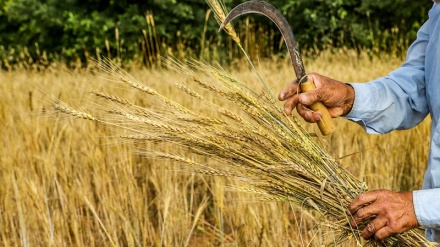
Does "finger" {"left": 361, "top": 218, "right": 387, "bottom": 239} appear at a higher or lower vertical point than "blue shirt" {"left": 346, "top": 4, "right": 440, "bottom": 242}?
lower

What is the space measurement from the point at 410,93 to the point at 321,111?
31cm

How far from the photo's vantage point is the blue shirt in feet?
4.65

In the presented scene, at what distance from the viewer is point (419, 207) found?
47.4 inches

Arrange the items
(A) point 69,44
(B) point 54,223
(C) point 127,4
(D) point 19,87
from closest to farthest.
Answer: (B) point 54,223 → (D) point 19,87 → (C) point 127,4 → (A) point 69,44

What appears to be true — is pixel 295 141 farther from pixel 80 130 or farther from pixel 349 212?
pixel 80 130

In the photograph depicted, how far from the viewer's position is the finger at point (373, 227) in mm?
1207

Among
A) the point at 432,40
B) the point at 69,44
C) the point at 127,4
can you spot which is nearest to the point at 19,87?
the point at 432,40

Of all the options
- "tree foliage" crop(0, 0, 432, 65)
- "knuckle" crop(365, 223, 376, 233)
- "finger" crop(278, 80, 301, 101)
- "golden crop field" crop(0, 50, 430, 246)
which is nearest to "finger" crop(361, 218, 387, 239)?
"knuckle" crop(365, 223, 376, 233)

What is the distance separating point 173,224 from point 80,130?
1.34m

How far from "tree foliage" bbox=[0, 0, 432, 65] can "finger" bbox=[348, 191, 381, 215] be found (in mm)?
10083

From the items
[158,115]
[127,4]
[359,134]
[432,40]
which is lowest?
[359,134]

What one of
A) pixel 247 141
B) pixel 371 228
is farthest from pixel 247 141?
pixel 371 228

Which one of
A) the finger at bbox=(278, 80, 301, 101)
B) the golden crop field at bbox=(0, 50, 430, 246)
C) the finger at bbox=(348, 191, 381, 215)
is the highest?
the finger at bbox=(278, 80, 301, 101)

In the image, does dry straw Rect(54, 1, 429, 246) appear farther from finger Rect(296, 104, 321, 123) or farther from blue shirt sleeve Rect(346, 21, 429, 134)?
blue shirt sleeve Rect(346, 21, 429, 134)
